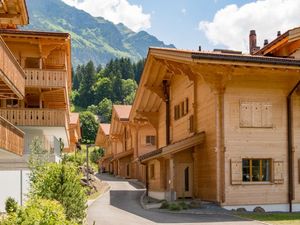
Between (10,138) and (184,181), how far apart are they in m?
11.2

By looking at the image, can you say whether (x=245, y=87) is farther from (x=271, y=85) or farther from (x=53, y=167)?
(x=53, y=167)

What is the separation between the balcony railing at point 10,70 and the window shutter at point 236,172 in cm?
994

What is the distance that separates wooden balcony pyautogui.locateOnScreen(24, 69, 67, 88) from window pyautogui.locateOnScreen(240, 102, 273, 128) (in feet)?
42.9

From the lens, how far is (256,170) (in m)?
24.8

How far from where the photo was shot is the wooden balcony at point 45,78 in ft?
107

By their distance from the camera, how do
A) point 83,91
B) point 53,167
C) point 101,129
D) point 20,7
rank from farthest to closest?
point 83,91, point 101,129, point 20,7, point 53,167

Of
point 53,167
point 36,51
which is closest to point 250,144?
point 53,167

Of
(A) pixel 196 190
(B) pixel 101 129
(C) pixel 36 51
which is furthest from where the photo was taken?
(B) pixel 101 129

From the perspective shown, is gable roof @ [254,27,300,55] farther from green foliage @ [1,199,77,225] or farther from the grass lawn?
green foliage @ [1,199,77,225]

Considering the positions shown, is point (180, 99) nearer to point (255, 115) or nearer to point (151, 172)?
point (151, 172)

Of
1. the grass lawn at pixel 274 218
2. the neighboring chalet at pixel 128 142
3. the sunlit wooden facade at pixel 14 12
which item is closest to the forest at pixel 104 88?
the neighboring chalet at pixel 128 142

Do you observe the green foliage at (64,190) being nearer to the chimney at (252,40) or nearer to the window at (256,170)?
the window at (256,170)

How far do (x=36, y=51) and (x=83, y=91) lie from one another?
125029mm

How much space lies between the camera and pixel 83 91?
159 meters
